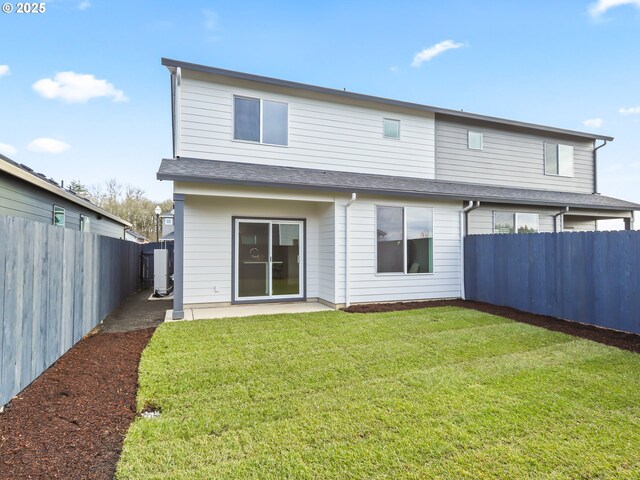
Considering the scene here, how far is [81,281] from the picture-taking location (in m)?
5.33

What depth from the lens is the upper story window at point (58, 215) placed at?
9070 millimetres

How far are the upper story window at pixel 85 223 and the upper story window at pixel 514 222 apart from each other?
13.2 m

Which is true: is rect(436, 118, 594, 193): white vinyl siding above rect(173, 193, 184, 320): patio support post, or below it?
above

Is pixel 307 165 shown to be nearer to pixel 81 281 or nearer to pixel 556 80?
pixel 81 281

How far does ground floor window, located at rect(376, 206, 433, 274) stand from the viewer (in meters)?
8.41

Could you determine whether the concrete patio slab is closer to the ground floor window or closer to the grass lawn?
the grass lawn

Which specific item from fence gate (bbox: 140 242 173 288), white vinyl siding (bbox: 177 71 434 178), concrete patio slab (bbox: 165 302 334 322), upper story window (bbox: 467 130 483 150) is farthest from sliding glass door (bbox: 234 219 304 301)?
fence gate (bbox: 140 242 173 288)

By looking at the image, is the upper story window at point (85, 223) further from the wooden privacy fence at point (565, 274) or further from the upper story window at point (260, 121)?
the wooden privacy fence at point (565, 274)

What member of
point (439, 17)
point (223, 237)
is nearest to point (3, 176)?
point (223, 237)

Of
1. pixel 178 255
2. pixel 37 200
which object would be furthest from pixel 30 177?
pixel 178 255

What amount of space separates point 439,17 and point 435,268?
8011 mm

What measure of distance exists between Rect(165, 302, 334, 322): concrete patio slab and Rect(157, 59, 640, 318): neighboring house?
23 centimetres

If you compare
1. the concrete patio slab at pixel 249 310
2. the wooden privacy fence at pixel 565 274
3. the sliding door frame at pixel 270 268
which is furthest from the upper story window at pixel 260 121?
the wooden privacy fence at pixel 565 274

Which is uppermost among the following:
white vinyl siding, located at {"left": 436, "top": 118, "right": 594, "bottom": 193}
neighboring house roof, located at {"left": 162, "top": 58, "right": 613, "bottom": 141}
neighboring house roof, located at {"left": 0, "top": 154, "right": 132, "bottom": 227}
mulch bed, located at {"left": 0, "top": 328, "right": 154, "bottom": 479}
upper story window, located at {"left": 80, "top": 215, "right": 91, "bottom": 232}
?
neighboring house roof, located at {"left": 162, "top": 58, "right": 613, "bottom": 141}
